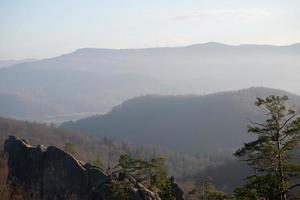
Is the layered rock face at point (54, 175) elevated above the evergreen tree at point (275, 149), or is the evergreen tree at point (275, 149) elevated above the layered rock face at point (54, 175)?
the evergreen tree at point (275, 149)

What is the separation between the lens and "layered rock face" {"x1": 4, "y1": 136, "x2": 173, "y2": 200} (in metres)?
49.7

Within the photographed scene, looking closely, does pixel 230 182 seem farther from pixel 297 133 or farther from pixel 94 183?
pixel 297 133

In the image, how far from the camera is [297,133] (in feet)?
73.3

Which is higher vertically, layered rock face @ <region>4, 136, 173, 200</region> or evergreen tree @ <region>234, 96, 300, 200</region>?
evergreen tree @ <region>234, 96, 300, 200</region>

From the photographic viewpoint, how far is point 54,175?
5159cm

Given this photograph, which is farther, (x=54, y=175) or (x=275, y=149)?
(x=54, y=175)

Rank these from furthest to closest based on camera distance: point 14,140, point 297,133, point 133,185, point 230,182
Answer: point 230,182 → point 14,140 → point 133,185 → point 297,133

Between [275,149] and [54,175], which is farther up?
[275,149]

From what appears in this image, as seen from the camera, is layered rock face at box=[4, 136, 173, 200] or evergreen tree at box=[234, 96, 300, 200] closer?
evergreen tree at box=[234, 96, 300, 200]

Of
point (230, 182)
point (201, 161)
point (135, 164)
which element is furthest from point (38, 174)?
point (201, 161)

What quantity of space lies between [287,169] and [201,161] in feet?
582

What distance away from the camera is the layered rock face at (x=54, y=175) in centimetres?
4969

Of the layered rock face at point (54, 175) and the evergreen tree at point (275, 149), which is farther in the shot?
the layered rock face at point (54, 175)

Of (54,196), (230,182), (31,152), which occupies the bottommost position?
(230,182)
